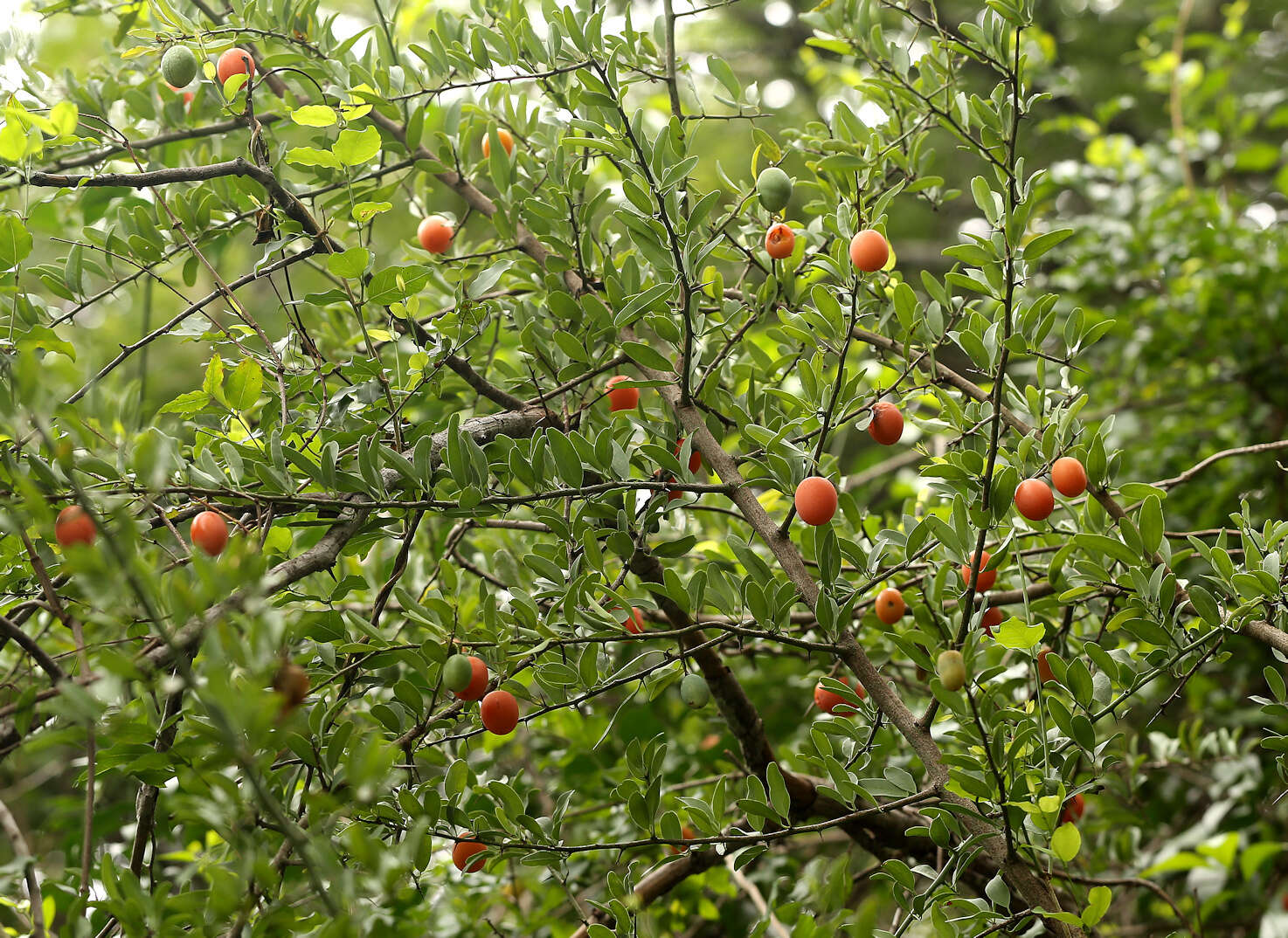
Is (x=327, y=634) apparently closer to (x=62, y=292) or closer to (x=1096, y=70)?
(x=62, y=292)

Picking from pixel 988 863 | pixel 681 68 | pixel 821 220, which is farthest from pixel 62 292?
pixel 988 863

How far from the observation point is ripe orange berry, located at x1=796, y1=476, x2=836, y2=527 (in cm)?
82

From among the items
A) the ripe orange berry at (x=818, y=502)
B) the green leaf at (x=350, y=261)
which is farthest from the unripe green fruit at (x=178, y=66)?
the ripe orange berry at (x=818, y=502)

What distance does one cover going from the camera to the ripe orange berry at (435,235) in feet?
3.61

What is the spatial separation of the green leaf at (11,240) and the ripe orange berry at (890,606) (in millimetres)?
892

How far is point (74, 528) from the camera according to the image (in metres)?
0.68

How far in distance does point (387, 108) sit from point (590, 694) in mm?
614

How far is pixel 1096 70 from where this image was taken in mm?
3705

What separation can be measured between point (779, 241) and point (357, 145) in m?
0.41

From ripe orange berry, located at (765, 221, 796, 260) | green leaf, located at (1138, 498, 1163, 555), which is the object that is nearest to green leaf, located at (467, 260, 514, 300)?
ripe orange berry, located at (765, 221, 796, 260)

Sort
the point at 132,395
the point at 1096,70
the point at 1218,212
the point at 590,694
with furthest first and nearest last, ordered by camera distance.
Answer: the point at 1096,70, the point at 1218,212, the point at 590,694, the point at 132,395

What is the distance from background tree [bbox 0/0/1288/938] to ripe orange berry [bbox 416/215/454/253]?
4 cm

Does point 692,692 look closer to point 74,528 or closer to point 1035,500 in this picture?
point 1035,500

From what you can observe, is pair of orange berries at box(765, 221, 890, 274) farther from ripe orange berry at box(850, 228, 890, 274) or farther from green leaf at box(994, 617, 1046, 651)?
green leaf at box(994, 617, 1046, 651)
